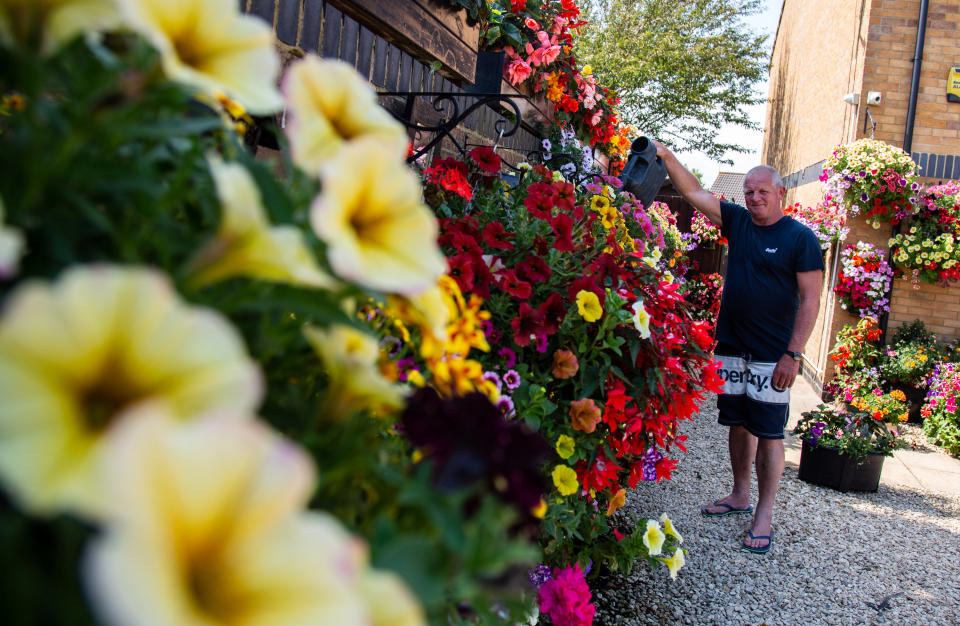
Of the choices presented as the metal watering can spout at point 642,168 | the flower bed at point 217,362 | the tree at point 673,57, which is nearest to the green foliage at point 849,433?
the metal watering can spout at point 642,168

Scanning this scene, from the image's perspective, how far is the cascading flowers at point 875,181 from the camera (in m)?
7.04

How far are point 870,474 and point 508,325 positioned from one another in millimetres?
4058

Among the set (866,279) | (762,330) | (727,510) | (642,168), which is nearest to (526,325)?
(762,330)

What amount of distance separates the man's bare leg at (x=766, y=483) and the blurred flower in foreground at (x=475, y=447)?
370 centimetres

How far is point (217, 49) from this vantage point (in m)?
0.51

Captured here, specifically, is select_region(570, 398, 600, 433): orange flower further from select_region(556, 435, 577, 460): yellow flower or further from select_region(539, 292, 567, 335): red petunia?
select_region(539, 292, 567, 335): red petunia

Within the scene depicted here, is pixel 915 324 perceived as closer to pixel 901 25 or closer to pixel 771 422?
pixel 901 25

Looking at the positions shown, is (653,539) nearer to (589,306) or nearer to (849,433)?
(589,306)

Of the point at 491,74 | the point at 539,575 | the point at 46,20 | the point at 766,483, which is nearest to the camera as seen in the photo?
the point at 46,20

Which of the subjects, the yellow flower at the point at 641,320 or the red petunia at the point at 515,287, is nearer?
the red petunia at the point at 515,287

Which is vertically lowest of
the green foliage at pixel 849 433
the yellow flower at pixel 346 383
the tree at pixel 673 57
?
the green foliage at pixel 849 433

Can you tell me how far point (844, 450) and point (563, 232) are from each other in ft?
12.1

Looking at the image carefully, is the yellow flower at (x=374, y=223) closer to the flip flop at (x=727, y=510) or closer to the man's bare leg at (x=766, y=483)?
the man's bare leg at (x=766, y=483)

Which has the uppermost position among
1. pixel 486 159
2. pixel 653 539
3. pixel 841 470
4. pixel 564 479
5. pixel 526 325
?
pixel 486 159
